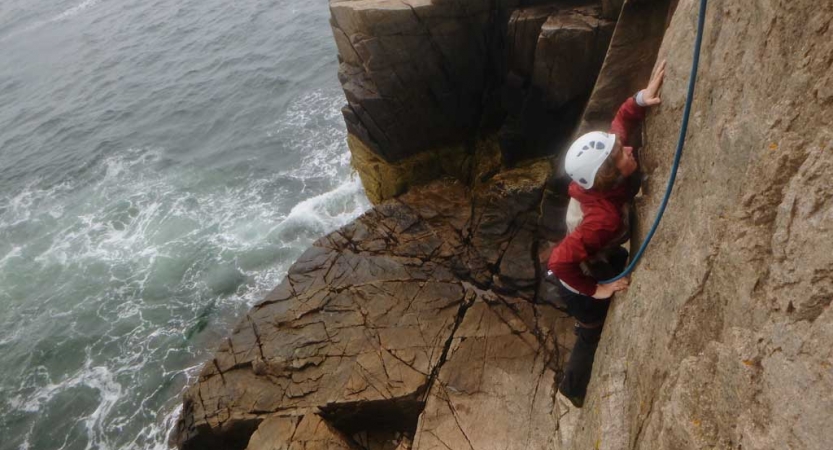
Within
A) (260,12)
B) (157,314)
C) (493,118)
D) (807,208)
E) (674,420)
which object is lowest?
(157,314)

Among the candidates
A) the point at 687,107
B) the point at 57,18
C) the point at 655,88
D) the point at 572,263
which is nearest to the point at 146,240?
the point at 572,263

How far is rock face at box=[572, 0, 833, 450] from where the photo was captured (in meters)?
2.26

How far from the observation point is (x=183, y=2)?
140ft

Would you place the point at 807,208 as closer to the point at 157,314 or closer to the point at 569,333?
the point at 569,333

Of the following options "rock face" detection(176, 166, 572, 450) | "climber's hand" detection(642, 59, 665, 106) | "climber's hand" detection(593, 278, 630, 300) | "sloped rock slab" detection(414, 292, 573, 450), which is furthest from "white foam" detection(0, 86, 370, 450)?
"climber's hand" detection(642, 59, 665, 106)

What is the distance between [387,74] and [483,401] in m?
7.67

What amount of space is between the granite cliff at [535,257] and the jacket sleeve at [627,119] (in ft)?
0.75

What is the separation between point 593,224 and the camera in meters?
4.76

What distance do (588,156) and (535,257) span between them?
252 inches

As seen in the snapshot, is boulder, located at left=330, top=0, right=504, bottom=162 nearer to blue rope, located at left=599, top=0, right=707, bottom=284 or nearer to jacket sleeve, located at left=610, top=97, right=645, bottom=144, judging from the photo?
jacket sleeve, located at left=610, top=97, right=645, bottom=144

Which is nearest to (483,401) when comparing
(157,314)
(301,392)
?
(301,392)

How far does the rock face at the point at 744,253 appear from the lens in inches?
88.9

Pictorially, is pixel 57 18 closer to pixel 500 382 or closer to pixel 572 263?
pixel 500 382

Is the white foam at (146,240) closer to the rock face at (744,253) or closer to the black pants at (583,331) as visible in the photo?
the black pants at (583,331)
